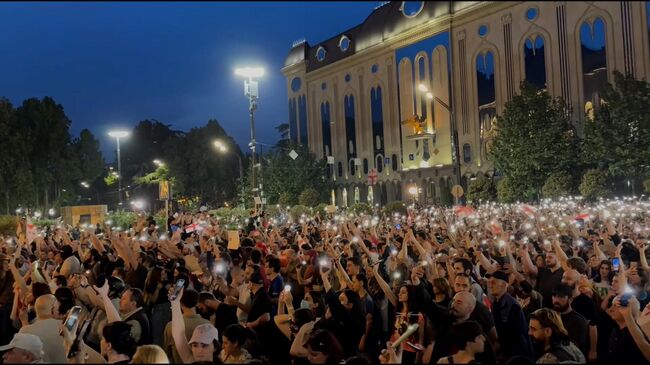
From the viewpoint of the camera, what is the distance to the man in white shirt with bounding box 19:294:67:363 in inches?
227

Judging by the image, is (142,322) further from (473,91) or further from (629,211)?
(473,91)

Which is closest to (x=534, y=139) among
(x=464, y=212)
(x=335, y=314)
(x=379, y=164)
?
(x=464, y=212)

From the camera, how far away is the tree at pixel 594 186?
33.1 meters

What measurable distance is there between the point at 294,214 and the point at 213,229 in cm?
1670

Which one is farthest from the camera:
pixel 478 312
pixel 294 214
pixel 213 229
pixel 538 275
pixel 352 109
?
pixel 352 109

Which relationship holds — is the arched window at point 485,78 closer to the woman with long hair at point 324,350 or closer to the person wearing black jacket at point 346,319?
the person wearing black jacket at point 346,319

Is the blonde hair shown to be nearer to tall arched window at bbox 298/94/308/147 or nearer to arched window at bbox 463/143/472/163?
arched window at bbox 463/143/472/163

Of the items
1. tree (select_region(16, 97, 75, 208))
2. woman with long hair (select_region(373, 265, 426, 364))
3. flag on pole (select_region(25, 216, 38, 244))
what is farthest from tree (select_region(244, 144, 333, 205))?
woman with long hair (select_region(373, 265, 426, 364))

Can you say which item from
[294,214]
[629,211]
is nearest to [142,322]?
[629,211]

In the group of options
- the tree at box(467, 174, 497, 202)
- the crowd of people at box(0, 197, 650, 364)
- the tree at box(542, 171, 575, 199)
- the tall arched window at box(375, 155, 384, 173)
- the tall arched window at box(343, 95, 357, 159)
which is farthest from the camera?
the tall arched window at box(343, 95, 357, 159)

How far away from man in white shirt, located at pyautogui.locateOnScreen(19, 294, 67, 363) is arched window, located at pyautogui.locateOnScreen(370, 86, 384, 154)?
170 ft

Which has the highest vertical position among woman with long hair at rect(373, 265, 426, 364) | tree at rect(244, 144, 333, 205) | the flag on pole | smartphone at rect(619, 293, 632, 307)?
tree at rect(244, 144, 333, 205)

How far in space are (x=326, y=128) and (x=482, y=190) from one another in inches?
976

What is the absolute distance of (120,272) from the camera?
30.7ft
